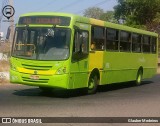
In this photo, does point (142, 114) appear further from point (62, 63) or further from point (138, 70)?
point (138, 70)

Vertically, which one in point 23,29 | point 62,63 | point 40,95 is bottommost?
point 40,95

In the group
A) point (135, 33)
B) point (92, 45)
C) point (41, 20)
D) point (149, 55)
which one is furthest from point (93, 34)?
point (149, 55)

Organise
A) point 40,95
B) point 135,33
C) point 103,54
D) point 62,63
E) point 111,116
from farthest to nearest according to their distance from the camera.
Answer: point 135,33, point 103,54, point 40,95, point 62,63, point 111,116

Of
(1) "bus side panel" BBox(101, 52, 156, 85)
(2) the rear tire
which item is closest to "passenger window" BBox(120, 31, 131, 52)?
(1) "bus side panel" BBox(101, 52, 156, 85)

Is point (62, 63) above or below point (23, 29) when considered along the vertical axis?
below

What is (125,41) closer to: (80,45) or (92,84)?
(92,84)

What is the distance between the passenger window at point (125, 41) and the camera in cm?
2073

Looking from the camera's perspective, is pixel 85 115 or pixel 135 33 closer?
pixel 85 115

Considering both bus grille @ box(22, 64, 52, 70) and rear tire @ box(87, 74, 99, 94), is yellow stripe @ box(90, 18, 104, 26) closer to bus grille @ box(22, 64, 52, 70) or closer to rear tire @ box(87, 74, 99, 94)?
rear tire @ box(87, 74, 99, 94)

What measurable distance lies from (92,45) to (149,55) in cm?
837

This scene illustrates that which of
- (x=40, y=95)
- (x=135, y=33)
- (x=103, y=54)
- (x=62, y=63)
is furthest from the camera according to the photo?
(x=135, y=33)

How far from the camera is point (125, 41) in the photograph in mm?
21156

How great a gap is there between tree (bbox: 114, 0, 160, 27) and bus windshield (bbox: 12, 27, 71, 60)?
137 ft

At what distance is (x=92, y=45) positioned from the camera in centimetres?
1759
